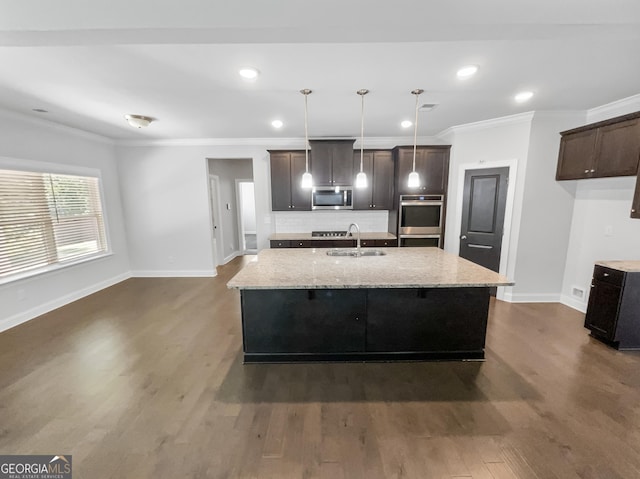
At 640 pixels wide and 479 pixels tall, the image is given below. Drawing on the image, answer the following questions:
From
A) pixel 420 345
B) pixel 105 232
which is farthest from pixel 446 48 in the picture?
pixel 105 232

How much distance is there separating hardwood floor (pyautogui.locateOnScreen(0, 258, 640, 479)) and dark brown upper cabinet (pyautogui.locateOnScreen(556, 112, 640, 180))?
6.24 ft

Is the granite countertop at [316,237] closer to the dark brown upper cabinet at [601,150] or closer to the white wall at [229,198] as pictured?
the white wall at [229,198]

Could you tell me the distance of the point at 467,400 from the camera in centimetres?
205

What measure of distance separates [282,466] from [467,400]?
1470mm

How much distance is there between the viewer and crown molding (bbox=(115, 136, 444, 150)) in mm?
4820

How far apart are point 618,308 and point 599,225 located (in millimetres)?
1249

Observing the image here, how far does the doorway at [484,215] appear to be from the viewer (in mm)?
3844

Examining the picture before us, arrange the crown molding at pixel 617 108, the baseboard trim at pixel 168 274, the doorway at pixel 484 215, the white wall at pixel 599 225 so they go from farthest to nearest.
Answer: the baseboard trim at pixel 168 274 < the doorway at pixel 484 215 < the white wall at pixel 599 225 < the crown molding at pixel 617 108

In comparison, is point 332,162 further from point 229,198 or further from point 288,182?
point 229,198

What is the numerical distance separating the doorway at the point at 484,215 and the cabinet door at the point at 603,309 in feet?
3.74

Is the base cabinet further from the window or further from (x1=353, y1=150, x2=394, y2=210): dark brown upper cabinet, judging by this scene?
the window

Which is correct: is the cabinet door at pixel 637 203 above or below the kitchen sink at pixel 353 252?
above

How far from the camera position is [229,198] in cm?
669

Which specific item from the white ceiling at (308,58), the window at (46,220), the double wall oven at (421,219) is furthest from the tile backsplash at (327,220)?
the window at (46,220)
